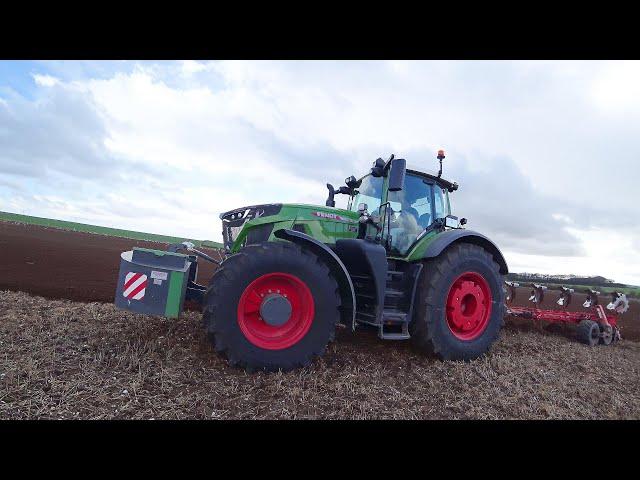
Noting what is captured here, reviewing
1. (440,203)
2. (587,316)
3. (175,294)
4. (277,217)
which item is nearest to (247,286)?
(175,294)

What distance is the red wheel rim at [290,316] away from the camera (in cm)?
394

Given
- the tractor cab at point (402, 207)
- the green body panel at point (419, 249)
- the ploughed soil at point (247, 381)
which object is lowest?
the ploughed soil at point (247, 381)

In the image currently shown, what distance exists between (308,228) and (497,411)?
8.95 ft

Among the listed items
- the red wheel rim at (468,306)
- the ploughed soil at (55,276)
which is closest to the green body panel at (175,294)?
the ploughed soil at (55,276)

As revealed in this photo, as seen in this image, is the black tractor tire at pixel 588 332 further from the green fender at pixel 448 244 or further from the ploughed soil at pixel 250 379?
the green fender at pixel 448 244

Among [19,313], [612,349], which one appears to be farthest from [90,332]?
[612,349]

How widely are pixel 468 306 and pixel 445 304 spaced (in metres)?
0.62

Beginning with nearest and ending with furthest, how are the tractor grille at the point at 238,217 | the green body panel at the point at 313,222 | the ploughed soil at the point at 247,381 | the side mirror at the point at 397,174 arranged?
the ploughed soil at the point at 247,381 → the side mirror at the point at 397,174 → the green body panel at the point at 313,222 → the tractor grille at the point at 238,217

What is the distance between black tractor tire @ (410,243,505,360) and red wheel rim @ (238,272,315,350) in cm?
155

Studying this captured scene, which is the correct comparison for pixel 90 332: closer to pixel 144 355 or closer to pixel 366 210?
pixel 144 355

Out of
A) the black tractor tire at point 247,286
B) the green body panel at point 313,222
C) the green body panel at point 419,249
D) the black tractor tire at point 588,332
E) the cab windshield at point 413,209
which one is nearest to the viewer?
the black tractor tire at point 247,286

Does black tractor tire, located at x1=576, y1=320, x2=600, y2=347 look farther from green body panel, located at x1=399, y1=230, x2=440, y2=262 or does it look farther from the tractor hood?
the tractor hood

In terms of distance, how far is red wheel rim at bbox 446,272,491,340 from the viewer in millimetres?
5113

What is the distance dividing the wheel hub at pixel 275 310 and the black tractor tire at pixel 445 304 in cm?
178
